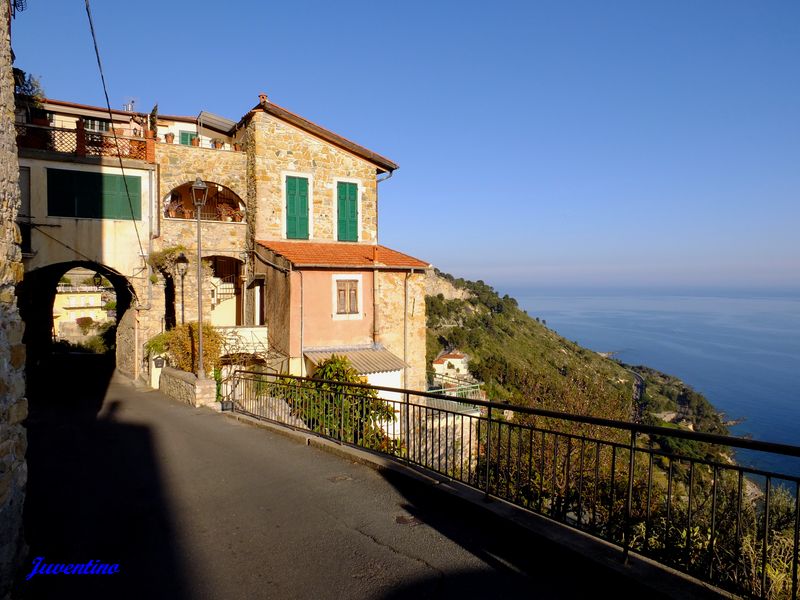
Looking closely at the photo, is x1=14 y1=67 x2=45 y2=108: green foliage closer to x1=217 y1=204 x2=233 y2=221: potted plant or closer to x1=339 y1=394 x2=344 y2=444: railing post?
x1=217 y1=204 x2=233 y2=221: potted plant

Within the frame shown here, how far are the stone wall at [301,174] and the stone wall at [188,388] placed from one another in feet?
18.8

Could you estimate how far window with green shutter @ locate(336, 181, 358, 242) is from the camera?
19453 mm

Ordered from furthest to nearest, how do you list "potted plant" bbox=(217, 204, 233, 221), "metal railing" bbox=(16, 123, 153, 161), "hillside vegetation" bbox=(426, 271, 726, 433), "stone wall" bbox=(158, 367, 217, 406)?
Answer: "hillside vegetation" bbox=(426, 271, 726, 433), "potted plant" bbox=(217, 204, 233, 221), "metal railing" bbox=(16, 123, 153, 161), "stone wall" bbox=(158, 367, 217, 406)

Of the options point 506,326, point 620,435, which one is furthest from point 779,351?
point 620,435

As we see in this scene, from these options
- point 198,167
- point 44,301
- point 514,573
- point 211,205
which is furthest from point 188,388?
point 44,301

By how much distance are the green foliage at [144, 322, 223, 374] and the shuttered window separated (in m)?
4.04

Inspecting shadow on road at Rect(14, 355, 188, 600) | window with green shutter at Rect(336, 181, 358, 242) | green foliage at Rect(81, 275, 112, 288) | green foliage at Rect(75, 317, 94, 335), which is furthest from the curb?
green foliage at Rect(81, 275, 112, 288)

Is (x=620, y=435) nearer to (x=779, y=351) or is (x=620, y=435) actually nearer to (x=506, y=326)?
(x=506, y=326)

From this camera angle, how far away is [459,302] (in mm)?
73250

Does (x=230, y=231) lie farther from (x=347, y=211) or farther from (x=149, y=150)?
(x=347, y=211)

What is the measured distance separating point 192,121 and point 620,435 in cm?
1947

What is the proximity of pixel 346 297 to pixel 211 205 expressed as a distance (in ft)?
21.9

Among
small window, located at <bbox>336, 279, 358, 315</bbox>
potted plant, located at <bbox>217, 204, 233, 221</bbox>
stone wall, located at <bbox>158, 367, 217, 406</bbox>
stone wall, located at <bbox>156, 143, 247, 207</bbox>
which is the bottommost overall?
stone wall, located at <bbox>158, 367, 217, 406</bbox>

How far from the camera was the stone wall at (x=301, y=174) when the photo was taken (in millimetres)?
18078
